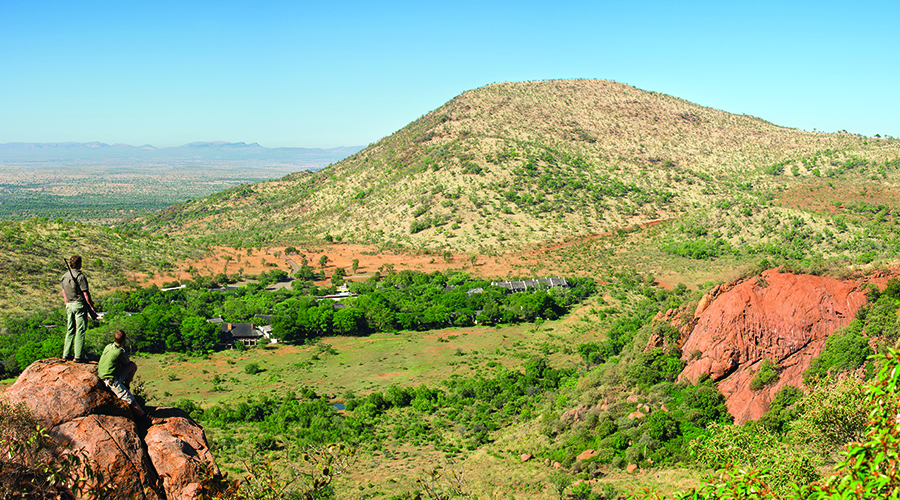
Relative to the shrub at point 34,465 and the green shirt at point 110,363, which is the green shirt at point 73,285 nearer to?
the green shirt at point 110,363

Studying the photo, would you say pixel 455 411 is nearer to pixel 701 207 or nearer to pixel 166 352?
pixel 166 352

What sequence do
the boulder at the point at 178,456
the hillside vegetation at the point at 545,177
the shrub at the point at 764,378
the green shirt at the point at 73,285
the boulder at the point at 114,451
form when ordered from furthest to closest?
1. the hillside vegetation at the point at 545,177
2. the shrub at the point at 764,378
3. the green shirt at the point at 73,285
4. the boulder at the point at 178,456
5. the boulder at the point at 114,451

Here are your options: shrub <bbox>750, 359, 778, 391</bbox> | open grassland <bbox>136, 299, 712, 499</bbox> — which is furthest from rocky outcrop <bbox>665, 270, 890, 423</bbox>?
open grassland <bbox>136, 299, 712, 499</bbox>

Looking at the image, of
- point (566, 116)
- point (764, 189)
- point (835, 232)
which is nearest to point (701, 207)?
point (764, 189)

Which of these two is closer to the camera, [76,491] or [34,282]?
Answer: [76,491]

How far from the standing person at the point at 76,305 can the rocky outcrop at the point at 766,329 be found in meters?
21.9

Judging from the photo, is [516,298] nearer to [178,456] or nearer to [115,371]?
[178,456]

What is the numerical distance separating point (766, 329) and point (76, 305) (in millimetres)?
24154

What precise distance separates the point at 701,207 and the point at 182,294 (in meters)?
83.3

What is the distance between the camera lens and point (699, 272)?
69500 millimetres

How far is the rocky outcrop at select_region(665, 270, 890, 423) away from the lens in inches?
893

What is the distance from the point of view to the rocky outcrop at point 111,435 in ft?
29.0

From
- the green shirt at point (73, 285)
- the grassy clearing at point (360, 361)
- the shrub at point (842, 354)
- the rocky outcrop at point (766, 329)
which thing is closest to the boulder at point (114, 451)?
the green shirt at point (73, 285)

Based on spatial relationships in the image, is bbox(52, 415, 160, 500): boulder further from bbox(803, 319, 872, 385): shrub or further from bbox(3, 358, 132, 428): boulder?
bbox(803, 319, 872, 385): shrub
